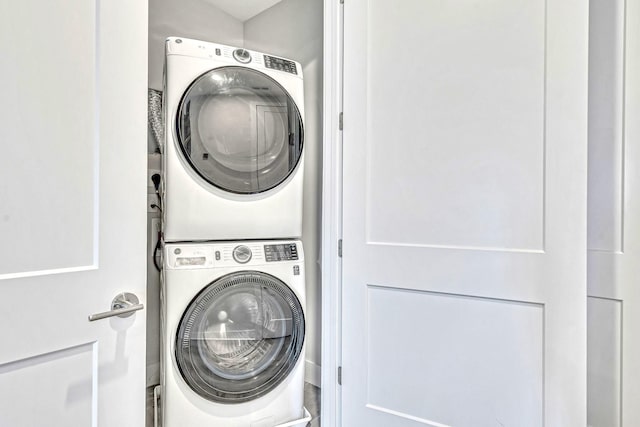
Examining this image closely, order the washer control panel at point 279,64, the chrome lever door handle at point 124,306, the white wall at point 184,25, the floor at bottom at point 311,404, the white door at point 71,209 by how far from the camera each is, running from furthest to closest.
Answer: the white wall at point 184,25 → the floor at bottom at point 311,404 → the washer control panel at point 279,64 → the chrome lever door handle at point 124,306 → the white door at point 71,209

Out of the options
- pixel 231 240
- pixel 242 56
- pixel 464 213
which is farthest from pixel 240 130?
pixel 464 213

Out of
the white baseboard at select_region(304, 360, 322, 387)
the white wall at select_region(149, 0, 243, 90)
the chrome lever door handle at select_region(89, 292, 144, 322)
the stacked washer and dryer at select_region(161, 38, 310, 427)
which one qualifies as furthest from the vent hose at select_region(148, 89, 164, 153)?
the white baseboard at select_region(304, 360, 322, 387)

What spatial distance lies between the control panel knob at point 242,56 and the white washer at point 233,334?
0.84 meters

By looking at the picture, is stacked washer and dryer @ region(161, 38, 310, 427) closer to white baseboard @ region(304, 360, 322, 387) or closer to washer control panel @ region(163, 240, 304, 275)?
washer control panel @ region(163, 240, 304, 275)

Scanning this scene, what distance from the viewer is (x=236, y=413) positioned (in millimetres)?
1486

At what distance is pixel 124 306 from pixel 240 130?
3.01 feet

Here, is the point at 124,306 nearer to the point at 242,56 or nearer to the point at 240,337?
the point at 240,337

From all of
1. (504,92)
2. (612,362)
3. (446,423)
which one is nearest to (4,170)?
(504,92)

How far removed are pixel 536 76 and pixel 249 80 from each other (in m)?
1.16

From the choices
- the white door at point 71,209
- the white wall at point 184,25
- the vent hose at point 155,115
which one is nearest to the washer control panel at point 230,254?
the white door at point 71,209

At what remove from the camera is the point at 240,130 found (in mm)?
1562

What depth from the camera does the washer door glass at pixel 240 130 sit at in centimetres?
146

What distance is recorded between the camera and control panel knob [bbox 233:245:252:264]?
152cm

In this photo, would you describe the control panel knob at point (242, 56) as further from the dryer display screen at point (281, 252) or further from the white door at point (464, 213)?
the dryer display screen at point (281, 252)
